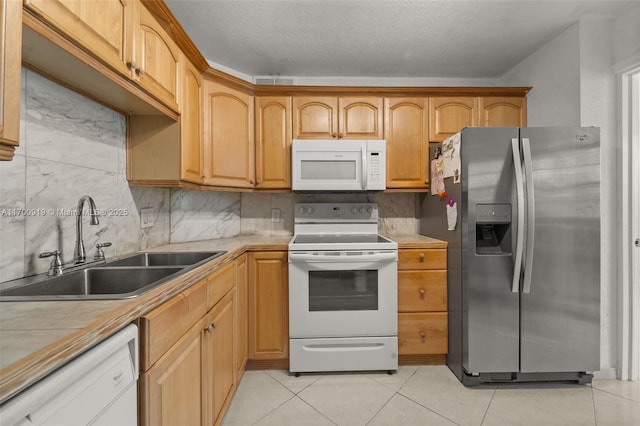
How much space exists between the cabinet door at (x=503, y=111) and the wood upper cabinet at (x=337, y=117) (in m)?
0.86

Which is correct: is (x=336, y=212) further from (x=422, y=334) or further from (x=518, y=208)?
(x=518, y=208)

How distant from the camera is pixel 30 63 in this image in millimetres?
1103

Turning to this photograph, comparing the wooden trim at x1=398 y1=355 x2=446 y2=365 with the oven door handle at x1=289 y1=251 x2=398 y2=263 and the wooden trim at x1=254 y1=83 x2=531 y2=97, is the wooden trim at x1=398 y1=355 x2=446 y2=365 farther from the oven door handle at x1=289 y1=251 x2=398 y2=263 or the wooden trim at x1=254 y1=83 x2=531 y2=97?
the wooden trim at x1=254 y1=83 x2=531 y2=97

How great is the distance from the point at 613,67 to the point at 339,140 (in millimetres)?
1816

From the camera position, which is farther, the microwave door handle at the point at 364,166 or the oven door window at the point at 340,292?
the microwave door handle at the point at 364,166

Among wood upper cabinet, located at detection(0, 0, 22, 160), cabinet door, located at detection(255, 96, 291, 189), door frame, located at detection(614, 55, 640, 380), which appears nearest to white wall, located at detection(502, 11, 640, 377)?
door frame, located at detection(614, 55, 640, 380)

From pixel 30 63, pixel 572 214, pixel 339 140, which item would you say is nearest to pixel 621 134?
pixel 572 214

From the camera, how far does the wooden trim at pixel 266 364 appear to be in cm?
214

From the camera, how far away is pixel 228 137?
7.45 feet

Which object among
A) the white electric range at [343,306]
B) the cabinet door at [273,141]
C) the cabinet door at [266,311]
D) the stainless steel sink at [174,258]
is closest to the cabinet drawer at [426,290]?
the white electric range at [343,306]

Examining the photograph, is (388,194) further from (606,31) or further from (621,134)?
(606,31)

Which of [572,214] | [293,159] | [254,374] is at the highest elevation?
[293,159]

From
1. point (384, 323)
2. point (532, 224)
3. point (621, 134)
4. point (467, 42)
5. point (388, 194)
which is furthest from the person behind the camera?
point (388, 194)

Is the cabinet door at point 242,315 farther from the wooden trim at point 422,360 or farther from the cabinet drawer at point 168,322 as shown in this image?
the wooden trim at point 422,360
